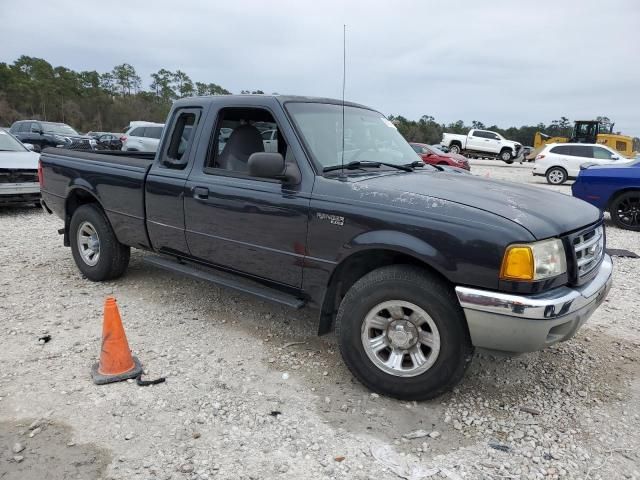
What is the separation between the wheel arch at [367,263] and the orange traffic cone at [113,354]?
1.42 meters

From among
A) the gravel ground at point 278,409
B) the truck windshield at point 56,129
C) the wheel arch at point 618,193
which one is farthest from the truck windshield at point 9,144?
the wheel arch at point 618,193

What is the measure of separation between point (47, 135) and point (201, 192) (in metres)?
19.5

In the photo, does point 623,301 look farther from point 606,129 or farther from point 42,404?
point 606,129

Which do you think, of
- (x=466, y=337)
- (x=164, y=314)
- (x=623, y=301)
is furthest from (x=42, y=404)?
(x=623, y=301)

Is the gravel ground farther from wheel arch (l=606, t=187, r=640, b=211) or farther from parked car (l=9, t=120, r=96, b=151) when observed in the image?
parked car (l=9, t=120, r=96, b=151)

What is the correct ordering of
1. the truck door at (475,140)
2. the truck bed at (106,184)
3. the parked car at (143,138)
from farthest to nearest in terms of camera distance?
the truck door at (475,140) < the parked car at (143,138) < the truck bed at (106,184)

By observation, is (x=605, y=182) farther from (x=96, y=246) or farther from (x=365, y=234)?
(x=96, y=246)

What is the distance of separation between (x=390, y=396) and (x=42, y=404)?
2247 mm

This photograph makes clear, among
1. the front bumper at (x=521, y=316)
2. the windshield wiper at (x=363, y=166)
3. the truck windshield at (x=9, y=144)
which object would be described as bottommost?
the front bumper at (x=521, y=316)

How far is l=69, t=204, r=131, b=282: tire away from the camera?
507 cm

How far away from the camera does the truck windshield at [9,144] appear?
970 centimetres

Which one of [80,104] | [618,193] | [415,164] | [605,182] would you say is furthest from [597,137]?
[80,104]

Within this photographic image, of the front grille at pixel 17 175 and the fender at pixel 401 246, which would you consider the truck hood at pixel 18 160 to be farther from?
the fender at pixel 401 246

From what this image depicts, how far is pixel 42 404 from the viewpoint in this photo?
9.96 ft
